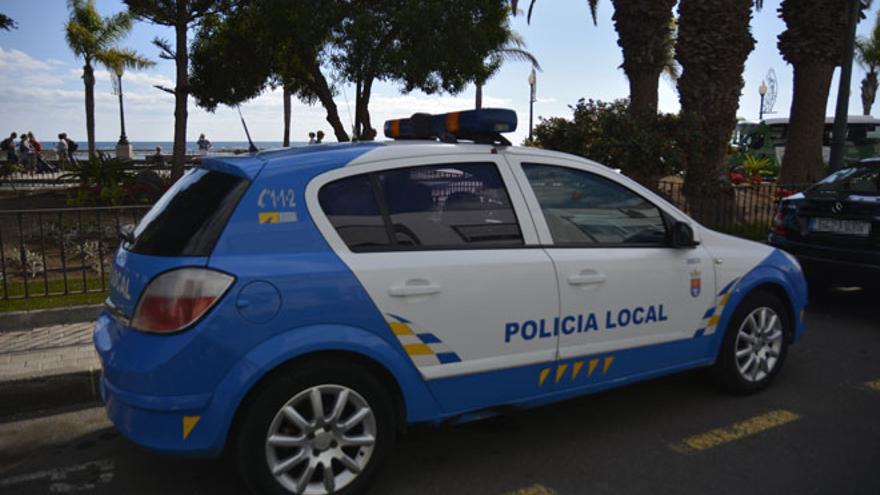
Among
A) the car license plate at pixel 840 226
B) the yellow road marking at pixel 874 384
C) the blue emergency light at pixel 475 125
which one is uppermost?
the blue emergency light at pixel 475 125

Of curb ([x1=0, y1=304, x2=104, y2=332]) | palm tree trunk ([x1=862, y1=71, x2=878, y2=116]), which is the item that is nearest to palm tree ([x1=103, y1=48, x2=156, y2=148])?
curb ([x1=0, y1=304, x2=104, y2=332])

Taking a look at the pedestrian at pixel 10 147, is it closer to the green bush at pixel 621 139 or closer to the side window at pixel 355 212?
the green bush at pixel 621 139

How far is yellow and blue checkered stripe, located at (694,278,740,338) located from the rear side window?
143 cm

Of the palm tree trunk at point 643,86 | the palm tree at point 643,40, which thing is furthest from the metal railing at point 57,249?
the palm tree trunk at point 643,86

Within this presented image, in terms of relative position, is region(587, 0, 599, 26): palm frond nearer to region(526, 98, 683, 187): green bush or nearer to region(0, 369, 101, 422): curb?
region(526, 98, 683, 187): green bush

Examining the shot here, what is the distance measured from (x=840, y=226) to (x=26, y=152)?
25583 millimetres

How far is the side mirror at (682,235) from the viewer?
3898mm

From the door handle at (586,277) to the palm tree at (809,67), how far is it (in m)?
12.9

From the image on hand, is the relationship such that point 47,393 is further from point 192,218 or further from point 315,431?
point 315,431

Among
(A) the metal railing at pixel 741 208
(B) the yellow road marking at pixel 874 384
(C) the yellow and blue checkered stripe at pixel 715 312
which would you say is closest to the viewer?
(C) the yellow and blue checkered stripe at pixel 715 312

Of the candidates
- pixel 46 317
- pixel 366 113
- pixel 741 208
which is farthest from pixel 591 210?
pixel 366 113

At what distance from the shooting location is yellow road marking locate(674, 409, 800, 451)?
3744 mm

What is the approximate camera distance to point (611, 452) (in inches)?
144

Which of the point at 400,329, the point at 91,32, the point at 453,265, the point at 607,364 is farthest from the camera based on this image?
the point at 91,32
